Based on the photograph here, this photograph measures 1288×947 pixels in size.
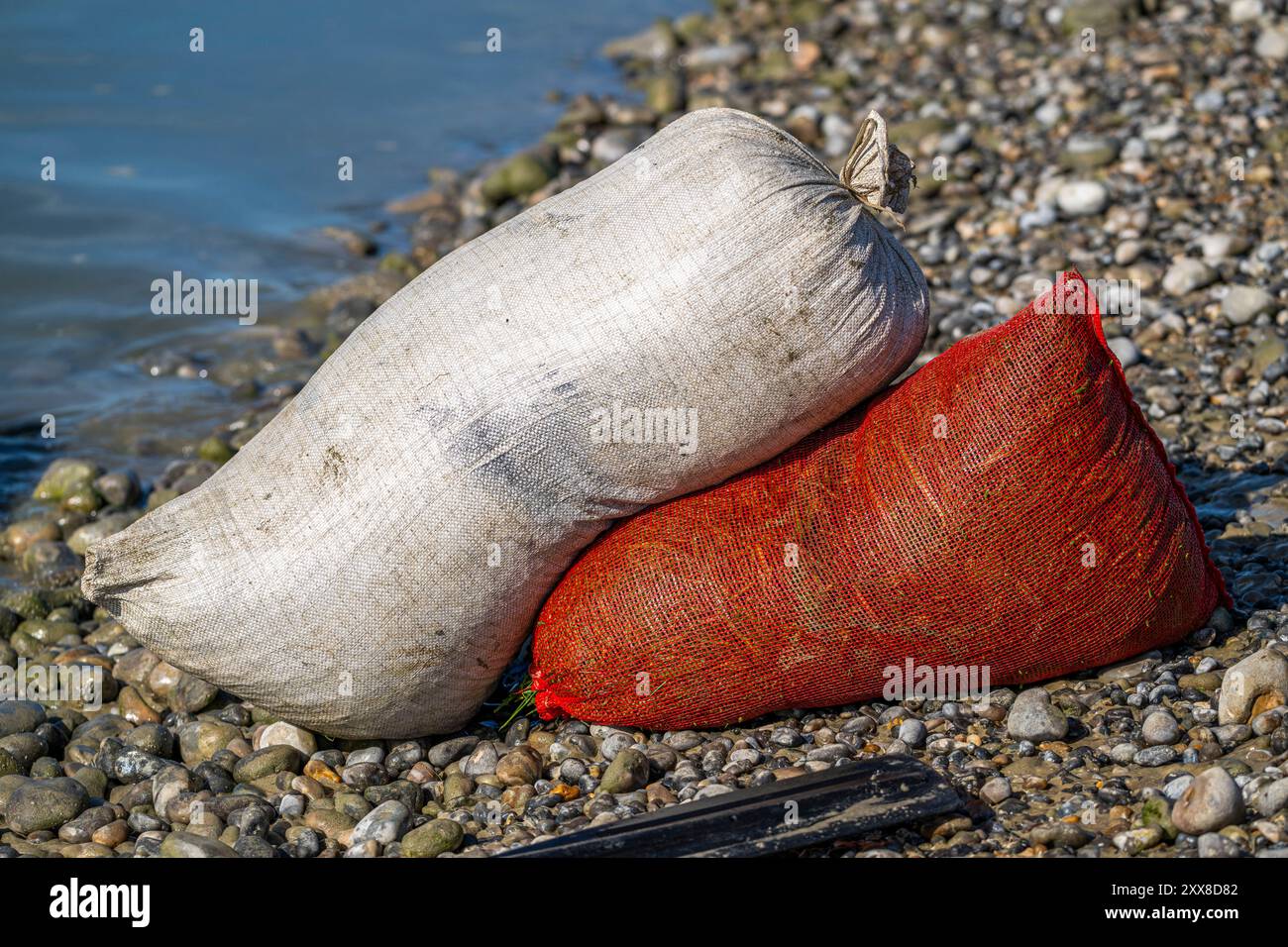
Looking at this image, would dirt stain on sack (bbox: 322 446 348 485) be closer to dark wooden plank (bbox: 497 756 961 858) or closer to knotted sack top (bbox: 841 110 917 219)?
dark wooden plank (bbox: 497 756 961 858)

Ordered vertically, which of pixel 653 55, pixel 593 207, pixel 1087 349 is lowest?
pixel 1087 349

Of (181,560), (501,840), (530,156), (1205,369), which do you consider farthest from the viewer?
(530,156)

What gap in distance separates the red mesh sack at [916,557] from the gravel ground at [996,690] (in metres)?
0.17

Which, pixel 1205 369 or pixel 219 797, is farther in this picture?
pixel 1205 369

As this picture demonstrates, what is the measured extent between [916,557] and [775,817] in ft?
2.74

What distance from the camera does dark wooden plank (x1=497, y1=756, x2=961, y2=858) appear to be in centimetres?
339

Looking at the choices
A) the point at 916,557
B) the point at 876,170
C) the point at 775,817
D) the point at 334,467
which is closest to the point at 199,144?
the point at 334,467

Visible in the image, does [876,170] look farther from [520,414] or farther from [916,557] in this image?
[520,414]

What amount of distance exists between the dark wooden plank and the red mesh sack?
44cm

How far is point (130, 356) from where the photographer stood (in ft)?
25.2

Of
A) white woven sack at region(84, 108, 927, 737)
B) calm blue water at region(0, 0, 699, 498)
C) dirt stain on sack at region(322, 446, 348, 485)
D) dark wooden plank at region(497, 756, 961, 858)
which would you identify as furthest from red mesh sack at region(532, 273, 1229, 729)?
calm blue water at region(0, 0, 699, 498)

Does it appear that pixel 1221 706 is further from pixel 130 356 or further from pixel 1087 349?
pixel 130 356

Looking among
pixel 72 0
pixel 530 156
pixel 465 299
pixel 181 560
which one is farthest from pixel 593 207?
pixel 72 0

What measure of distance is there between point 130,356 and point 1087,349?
553 centimetres
